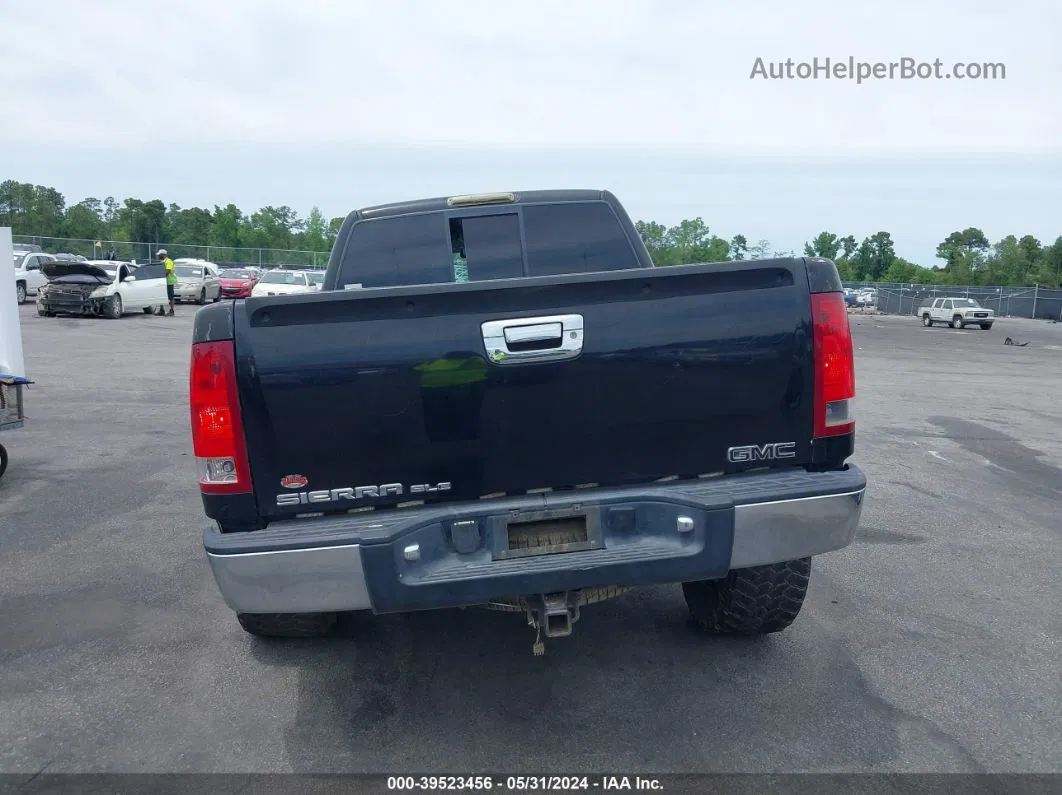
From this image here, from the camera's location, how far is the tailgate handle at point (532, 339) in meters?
3.04

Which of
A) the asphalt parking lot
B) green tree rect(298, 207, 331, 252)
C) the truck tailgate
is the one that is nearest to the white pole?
the asphalt parking lot

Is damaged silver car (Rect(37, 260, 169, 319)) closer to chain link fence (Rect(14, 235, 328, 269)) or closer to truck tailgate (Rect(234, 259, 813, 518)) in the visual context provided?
truck tailgate (Rect(234, 259, 813, 518))

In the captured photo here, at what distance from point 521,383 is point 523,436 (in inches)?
7.7

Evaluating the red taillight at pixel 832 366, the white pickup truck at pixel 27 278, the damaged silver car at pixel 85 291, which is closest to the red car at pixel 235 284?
the white pickup truck at pixel 27 278

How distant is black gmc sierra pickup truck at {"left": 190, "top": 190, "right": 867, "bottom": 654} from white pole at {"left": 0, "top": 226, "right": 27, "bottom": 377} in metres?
4.84

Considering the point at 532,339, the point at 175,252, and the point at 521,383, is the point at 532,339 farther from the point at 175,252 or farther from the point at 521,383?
the point at 175,252

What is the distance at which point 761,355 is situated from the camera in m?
3.13

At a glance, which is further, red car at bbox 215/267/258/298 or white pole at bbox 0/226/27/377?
red car at bbox 215/267/258/298

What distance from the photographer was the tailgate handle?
304cm

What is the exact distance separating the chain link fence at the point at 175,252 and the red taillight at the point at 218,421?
48.8 m

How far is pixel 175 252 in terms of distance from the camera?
177 feet

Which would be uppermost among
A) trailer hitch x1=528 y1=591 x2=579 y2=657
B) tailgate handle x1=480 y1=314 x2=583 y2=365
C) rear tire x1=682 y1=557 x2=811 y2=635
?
tailgate handle x1=480 y1=314 x2=583 y2=365

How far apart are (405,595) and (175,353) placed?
50.2 feet

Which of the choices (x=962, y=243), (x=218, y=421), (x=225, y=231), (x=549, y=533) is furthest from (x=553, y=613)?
(x=962, y=243)
